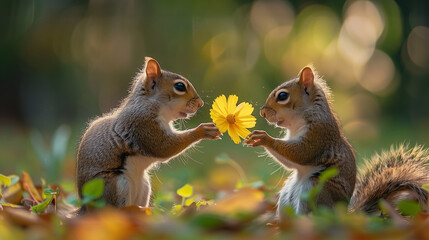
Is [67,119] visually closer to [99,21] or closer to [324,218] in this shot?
[99,21]

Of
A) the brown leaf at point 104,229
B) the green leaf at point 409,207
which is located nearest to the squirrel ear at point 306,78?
the green leaf at point 409,207

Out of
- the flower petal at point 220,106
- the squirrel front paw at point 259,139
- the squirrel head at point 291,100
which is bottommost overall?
the squirrel front paw at point 259,139

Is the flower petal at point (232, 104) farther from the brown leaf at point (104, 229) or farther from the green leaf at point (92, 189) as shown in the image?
the brown leaf at point (104, 229)

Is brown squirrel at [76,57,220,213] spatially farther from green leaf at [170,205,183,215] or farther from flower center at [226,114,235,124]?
green leaf at [170,205,183,215]

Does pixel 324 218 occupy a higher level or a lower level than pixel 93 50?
lower

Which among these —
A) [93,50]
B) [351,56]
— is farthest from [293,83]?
[93,50]
